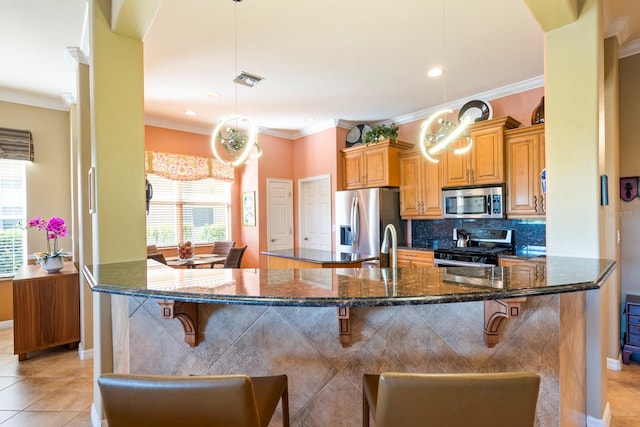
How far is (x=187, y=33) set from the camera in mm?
2732

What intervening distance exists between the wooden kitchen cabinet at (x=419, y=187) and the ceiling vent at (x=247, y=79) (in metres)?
2.27

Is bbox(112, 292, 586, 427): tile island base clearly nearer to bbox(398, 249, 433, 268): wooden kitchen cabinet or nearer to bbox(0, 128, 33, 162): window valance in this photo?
bbox(398, 249, 433, 268): wooden kitchen cabinet

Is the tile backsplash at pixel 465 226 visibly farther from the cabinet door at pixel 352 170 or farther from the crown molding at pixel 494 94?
the crown molding at pixel 494 94

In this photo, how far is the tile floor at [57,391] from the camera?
219 cm

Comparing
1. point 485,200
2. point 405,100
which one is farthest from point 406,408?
point 405,100

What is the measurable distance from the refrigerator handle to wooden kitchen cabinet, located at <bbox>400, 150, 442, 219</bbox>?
2.14 feet

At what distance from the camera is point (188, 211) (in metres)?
5.45

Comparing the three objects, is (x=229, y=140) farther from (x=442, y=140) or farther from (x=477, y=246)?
(x=477, y=246)

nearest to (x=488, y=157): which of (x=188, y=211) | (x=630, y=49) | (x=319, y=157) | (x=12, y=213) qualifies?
(x=630, y=49)

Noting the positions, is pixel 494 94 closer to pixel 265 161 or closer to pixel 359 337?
pixel 265 161

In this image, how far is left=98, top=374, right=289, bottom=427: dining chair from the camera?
84cm

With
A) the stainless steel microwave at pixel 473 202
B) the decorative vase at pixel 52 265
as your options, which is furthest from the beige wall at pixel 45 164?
the stainless steel microwave at pixel 473 202

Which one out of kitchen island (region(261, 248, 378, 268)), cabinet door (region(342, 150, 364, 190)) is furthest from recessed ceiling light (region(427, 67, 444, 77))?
kitchen island (region(261, 248, 378, 268))

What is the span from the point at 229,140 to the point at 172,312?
5.30 feet
